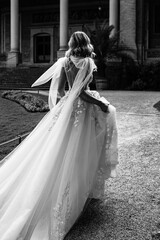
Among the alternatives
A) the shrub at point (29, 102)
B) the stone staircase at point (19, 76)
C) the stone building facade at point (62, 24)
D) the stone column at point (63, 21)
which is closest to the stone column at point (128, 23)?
the stone building facade at point (62, 24)

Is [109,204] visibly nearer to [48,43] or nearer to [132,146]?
[132,146]

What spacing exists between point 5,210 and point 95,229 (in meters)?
0.86

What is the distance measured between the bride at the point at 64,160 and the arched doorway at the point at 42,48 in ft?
84.6

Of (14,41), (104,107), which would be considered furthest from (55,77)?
(14,41)

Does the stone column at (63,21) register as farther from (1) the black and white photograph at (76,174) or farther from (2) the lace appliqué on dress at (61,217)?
(2) the lace appliqué on dress at (61,217)

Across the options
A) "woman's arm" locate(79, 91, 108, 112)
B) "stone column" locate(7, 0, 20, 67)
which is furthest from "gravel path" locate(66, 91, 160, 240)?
"stone column" locate(7, 0, 20, 67)

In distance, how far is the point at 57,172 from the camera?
11.3ft

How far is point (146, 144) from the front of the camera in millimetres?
6371

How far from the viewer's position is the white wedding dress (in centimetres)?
319

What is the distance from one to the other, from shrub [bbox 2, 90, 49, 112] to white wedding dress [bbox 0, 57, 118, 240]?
224 inches

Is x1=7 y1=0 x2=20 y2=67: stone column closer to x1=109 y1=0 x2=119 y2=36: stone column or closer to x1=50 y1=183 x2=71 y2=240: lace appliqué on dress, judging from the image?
x1=109 y1=0 x2=119 y2=36: stone column

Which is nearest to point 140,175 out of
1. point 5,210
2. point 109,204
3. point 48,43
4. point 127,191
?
point 127,191

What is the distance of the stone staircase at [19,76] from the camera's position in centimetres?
2081

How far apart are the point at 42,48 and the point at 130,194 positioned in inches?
1036
